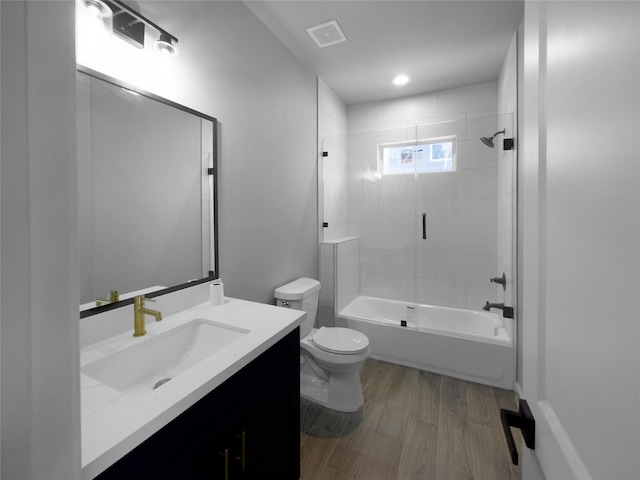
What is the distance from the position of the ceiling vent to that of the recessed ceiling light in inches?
31.8

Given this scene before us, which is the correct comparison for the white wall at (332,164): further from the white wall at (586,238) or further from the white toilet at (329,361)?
the white wall at (586,238)

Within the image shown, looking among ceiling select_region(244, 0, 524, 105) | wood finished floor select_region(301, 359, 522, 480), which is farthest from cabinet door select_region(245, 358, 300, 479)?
ceiling select_region(244, 0, 524, 105)

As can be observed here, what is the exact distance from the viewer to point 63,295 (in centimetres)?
33

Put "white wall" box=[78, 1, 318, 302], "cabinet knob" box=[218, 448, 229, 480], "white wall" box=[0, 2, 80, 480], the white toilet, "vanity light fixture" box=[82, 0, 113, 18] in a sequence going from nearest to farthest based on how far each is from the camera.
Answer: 1. "white wall" box=[0, 2, 80, 480]
2. "cabinet knob" box=[218, 448, 229, 480]
3. "vanity light fixture" box=[82, 0, 113, 18]
4. "white wall" box=[78, 1, 318, 302]
5. the white toilet

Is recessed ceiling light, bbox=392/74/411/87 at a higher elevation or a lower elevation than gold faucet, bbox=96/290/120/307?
higher

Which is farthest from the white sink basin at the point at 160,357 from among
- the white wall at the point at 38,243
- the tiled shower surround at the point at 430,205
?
the tiled shower surround at the point at 430,205

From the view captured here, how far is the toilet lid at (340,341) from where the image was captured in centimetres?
185

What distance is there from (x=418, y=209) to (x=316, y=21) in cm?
183

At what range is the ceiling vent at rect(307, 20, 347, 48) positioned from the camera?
6.68 feet

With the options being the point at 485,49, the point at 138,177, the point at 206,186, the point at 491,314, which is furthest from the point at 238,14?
the point at 491,314

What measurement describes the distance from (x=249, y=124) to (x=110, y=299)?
127cm

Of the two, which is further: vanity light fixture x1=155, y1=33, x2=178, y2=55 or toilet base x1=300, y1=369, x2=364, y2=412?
toilet base x1=300, y1=369, x2=364, y2=412

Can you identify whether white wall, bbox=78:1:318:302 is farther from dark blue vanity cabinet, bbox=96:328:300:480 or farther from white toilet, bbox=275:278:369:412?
dark blue vanity cabinet, bbox=96:328:300:480

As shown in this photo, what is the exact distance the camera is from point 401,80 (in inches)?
111
